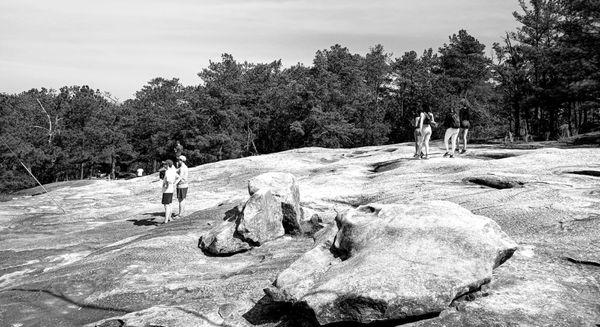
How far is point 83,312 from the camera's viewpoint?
311 inches

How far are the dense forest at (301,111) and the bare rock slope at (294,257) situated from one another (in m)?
29.6

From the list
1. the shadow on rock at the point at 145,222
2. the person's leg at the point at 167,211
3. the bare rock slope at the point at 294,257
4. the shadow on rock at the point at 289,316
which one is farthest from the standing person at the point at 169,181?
the shadow on rock at the point at 289,316

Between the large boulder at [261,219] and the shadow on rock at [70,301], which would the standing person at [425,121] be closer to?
the large boulder at [261,219]

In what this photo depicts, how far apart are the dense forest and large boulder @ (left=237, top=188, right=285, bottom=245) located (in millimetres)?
34754

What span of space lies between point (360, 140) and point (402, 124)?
964 centimetres

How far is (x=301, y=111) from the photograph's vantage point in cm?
5738

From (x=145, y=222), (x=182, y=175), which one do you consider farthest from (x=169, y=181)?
(x=145, y=222)

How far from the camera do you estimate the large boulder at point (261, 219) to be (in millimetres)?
11383

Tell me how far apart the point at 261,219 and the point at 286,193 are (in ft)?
4.58

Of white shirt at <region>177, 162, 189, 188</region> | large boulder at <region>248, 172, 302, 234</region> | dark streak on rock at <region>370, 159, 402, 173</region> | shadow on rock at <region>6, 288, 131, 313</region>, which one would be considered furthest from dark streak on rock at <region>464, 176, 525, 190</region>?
shadow on rock at <region>6, 288, 131, 313</region>

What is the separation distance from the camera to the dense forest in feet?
162

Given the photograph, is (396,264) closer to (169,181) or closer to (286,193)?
(286,193)

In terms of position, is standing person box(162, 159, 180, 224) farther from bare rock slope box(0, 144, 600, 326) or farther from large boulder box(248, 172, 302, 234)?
large boulder box(248, 172, 302, 234)

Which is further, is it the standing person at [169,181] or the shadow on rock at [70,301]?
the standing person at [169,181]
